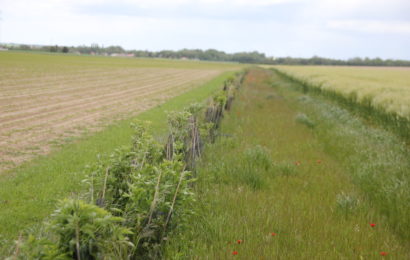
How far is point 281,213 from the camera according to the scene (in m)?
4.40

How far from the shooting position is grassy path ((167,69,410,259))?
350 cm

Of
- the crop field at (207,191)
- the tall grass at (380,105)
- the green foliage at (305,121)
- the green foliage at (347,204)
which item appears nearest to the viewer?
the crop field at (207,191)

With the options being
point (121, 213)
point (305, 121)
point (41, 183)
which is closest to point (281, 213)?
point (121, 213)

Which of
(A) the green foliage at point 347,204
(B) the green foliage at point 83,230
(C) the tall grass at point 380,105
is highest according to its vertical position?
(B) the green foliage at point 83,230

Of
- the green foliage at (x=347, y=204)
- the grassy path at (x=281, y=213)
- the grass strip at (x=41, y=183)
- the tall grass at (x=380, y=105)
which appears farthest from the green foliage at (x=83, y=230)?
the tall grass at (x=380, y=105)

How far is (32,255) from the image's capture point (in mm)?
2045

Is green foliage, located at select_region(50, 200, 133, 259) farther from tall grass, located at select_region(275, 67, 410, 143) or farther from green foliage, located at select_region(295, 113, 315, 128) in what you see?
green foliage, located at select_region(295, 113, 315, 128)

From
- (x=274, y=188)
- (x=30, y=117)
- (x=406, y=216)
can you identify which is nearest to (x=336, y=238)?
(x=406, y=216)

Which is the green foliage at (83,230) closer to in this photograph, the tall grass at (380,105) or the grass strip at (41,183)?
the grass strip at (41,183)

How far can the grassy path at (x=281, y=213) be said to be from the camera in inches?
138

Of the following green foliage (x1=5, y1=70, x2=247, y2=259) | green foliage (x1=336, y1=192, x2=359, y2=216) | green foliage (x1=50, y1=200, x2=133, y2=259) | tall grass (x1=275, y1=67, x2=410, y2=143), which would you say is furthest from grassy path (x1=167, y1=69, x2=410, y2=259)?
tall grass (x1=275, y1=67, x2=410, y2=143)

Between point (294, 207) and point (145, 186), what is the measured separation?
2.39m

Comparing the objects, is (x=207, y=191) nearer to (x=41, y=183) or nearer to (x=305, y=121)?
(x=41, y=183)

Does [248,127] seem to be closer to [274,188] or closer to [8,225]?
[274,188]
